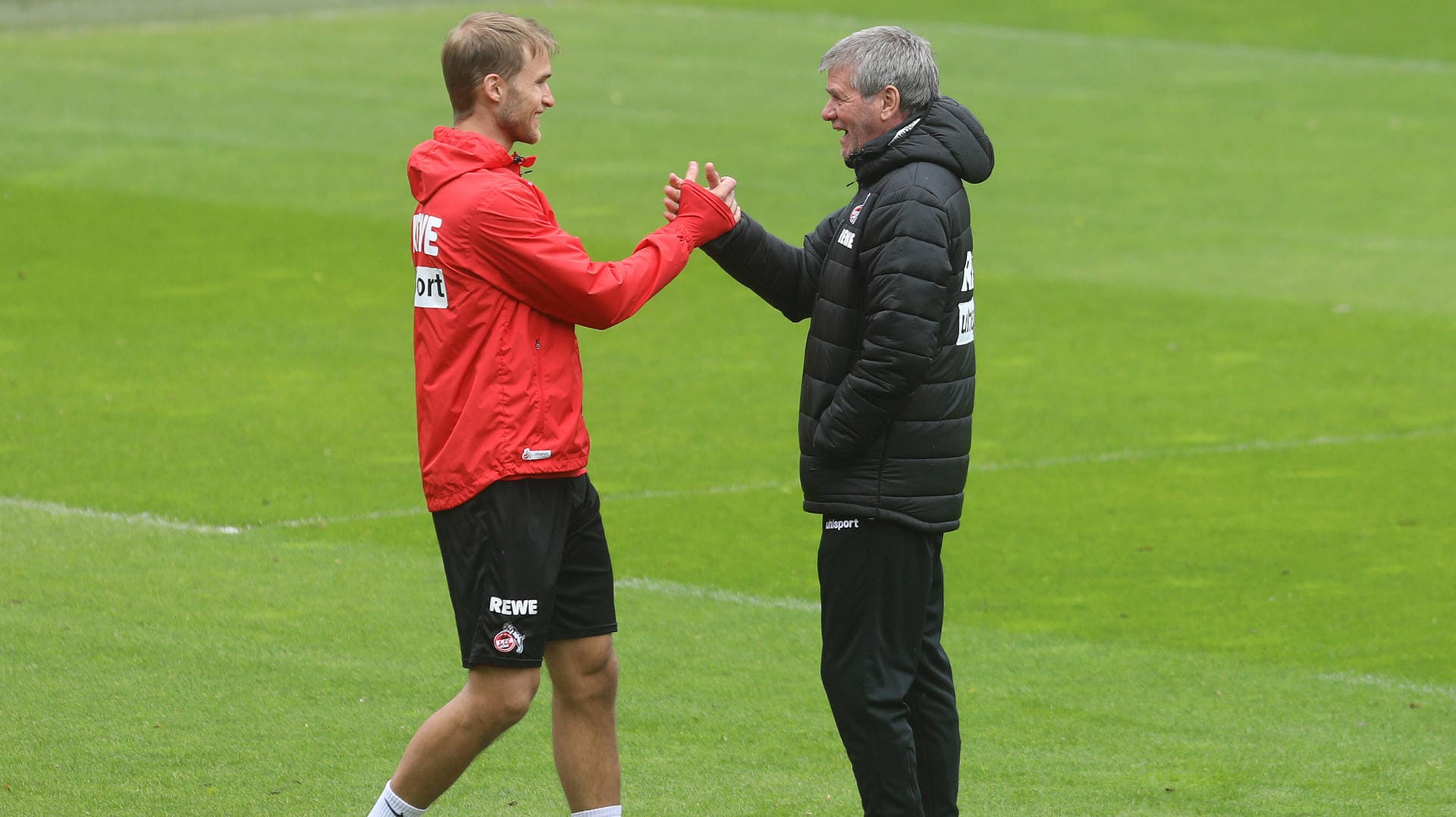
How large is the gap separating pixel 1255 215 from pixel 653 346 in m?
7.23

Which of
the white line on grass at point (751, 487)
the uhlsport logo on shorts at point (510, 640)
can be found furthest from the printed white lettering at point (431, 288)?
the white line on grass at point (751, 487)

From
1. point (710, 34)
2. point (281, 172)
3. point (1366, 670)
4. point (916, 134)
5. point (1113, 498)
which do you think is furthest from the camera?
point (710, 34)

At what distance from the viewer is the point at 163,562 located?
28.7 ft

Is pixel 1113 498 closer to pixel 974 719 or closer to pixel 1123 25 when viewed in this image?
pixel 974 719

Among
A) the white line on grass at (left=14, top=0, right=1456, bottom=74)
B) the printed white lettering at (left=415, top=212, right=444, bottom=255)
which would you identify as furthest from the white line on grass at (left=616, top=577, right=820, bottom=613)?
the white line on grass at (left=14, top=0, right=1456, bottom=74)

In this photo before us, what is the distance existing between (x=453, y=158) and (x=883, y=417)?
1247 mm

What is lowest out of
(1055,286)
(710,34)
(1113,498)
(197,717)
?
(197,717)

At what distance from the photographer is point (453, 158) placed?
17.1 feet

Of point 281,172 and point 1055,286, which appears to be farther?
point 281,172

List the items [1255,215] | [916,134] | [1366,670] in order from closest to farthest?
[916,134] < [1366,670] < [1255,215]

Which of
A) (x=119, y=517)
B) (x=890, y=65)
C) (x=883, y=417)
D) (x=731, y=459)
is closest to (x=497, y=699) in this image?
(x=883, y=417)

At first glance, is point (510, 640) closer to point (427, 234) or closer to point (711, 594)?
point (427, 234)

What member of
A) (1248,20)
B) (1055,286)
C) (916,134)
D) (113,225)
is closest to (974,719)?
(916,134)

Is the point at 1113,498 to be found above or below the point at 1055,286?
below
